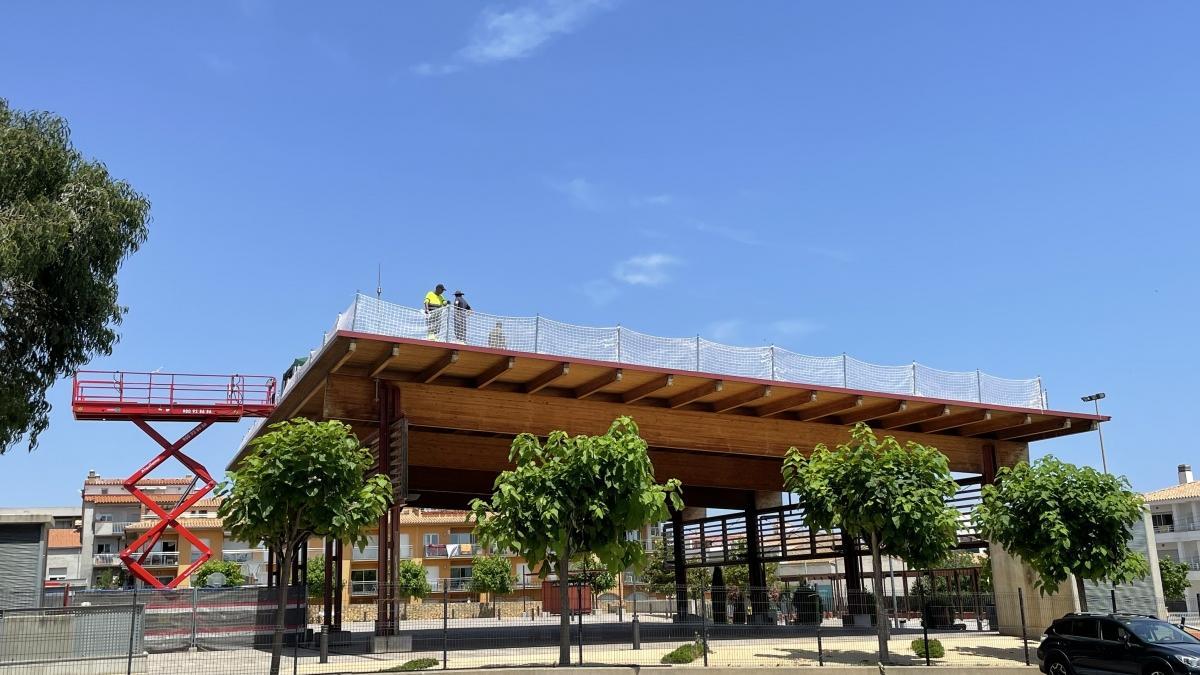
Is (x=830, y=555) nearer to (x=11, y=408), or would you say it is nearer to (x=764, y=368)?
(x=764, y=368)

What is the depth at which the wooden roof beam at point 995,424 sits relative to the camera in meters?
31.5

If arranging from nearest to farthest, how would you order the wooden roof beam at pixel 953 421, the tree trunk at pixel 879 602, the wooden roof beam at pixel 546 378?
the tree trunk at pixel 879 602 → the wooden roof beam at pixel 546 378 → the wooden roof beam at pixel 953 421

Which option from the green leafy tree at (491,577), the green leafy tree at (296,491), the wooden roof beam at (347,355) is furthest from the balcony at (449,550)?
the green leafy tree at (296,491)

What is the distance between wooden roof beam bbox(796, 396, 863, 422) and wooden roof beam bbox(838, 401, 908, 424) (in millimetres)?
832

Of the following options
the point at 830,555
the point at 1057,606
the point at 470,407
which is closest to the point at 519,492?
the point at 470,407

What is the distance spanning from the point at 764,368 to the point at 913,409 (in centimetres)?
591

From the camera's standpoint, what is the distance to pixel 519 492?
66.3 feet

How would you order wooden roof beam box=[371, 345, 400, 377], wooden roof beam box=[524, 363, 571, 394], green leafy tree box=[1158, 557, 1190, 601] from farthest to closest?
1. green leafy tree box=[1158, 557, 1190, 601]
2. wooden roof beam box=[524, 363, 571, 394]
3. wooden roof beam box=[371, 345, 400, 377]

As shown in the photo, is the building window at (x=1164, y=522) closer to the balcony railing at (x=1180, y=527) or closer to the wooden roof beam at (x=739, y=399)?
the balcony railing at (x=1180, y=527)

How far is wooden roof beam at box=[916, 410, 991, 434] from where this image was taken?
3067 cm

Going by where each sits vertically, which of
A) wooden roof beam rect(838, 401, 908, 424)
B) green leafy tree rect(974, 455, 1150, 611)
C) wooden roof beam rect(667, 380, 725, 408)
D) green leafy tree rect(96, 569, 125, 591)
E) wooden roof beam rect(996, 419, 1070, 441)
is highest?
wooden roof beam rect(667, 380, 725, 408)

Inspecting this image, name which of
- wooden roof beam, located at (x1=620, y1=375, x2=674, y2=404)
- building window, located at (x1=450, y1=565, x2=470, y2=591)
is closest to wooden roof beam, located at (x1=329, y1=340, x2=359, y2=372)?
wooden roof beam, located at (x1=620, y1=375, x2=674, y2=404)

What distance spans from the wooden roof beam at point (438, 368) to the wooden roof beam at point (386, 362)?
1002mm

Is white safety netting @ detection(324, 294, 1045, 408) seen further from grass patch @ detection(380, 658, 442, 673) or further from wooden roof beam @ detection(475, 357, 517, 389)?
grass patch @ detection(380, 658, 442, 673)
